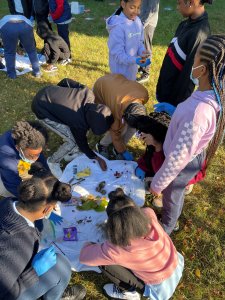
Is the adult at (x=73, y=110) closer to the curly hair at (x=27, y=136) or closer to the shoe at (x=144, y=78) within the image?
the curly hair at (x=27, y=136)

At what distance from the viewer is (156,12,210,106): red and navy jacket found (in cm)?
319

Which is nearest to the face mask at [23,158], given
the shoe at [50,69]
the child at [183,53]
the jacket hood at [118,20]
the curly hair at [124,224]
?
the curly hair at [124,224]

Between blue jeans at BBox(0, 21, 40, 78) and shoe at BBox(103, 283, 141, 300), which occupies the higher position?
blue jeans at BBox(0, 21, 40, 78)

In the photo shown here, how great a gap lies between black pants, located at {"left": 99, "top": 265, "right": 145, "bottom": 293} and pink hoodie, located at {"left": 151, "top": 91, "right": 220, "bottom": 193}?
0.96 metres

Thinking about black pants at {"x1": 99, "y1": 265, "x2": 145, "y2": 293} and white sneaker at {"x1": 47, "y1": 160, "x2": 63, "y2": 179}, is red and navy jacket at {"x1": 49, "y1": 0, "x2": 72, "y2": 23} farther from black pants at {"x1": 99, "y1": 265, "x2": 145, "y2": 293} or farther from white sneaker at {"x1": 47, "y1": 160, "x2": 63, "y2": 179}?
black pants at {"x1": 99, "y1": 265, "x2": 145, "y2": 293}

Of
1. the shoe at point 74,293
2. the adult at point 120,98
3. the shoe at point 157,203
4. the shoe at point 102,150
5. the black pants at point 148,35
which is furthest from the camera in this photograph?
the black pants at point 148,35

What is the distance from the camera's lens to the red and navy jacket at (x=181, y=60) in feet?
10.5

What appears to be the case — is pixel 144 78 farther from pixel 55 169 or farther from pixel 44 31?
pixel 55 169

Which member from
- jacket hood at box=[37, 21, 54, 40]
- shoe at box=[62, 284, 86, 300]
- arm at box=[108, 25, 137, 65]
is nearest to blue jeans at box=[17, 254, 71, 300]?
shoe at box=[62, 284, 86, 300]

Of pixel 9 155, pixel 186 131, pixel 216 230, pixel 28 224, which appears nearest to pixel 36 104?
pixel 9 155

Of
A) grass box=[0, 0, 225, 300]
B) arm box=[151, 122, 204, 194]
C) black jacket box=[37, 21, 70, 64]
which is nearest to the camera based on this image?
arm box=[151, 122, 204, 194]

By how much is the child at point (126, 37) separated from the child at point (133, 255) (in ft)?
7.93

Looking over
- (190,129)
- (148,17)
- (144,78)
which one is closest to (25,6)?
(148,17)

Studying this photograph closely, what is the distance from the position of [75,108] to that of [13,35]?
2755mm
